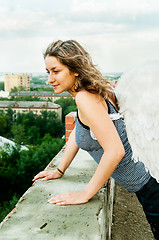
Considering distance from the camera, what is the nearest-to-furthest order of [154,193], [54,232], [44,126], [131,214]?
[54,232] < [154,193] < [131,214] < [44,126]

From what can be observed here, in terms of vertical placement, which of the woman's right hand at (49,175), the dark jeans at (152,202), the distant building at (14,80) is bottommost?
the distant building at (14,80)

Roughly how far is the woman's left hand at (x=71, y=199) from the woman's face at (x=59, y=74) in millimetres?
538

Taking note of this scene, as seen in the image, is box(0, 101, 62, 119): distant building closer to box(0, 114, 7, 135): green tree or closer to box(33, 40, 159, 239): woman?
box(0, 114, 7, 135): green tree

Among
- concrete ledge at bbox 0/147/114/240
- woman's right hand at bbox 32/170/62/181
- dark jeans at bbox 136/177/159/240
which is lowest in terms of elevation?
woman's right hand at bbox 32/170/62/181

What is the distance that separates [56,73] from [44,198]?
669 millimetres

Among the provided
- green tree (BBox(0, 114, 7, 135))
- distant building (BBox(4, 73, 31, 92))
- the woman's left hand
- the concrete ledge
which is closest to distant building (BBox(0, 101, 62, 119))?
green tree (BBox(0, 114, 7, 135))

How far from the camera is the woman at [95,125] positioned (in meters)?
1.11

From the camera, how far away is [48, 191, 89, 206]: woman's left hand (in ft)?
4.28

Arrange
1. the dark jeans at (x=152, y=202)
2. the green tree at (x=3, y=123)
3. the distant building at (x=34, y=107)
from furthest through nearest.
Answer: the distant building at (x=34, y=107)
the green tree at (x=3, y=123)
the dark jeans at (x=152, y=202)

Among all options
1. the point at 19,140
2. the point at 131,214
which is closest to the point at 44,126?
the point at 19,140

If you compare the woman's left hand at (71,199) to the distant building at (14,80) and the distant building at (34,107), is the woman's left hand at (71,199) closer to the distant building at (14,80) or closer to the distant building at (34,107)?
the distant building at (34,107)

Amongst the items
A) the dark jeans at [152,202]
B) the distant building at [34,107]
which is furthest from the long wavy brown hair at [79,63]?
the distant building at [34,107]

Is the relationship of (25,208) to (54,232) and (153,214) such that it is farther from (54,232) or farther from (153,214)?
(153,214)

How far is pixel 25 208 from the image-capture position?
1297 mm
